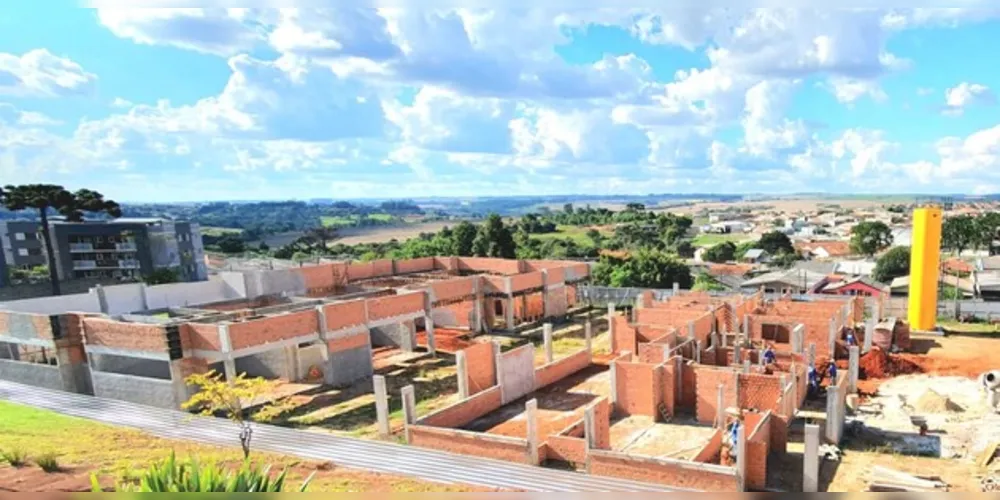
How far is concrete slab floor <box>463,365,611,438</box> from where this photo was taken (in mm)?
17000

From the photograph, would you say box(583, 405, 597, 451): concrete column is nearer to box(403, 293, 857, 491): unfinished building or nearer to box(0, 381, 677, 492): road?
box(403, 293, 857, 491): unfinished building

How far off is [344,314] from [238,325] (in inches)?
150

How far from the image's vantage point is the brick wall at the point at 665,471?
39.3 ft

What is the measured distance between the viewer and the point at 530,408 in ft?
44.6

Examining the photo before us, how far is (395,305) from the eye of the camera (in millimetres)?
24625

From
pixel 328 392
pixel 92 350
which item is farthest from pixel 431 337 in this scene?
pixel 92 350

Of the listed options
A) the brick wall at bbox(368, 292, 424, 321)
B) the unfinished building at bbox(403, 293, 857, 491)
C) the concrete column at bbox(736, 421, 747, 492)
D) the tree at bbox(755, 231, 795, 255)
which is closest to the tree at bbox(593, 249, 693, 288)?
the unfinished building at bbox(403, 293, 857, 491)

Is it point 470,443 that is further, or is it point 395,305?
point 395,305

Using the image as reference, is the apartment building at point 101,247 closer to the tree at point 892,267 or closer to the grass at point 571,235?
the grass at point 571,235

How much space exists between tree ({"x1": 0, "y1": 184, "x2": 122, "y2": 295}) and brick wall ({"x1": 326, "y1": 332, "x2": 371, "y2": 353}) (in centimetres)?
2815

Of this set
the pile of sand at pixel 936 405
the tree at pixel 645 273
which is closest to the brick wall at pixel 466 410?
the pile of sand at pixel 936 405

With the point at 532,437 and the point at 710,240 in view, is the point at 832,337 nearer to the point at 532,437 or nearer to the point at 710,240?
the point at 532,437

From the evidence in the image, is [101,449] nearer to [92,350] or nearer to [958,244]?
[92,350]

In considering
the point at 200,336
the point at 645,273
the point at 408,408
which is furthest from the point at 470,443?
the point at 645,273
